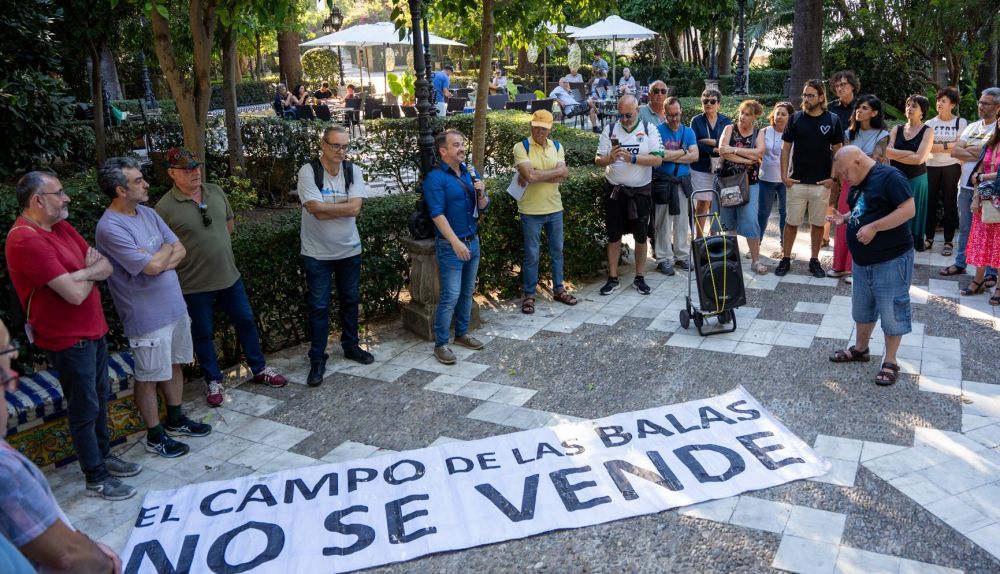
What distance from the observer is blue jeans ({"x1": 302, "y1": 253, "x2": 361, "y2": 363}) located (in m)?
5.99

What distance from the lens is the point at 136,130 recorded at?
1441 cm

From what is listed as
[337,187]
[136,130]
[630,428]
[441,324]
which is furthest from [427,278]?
[136,130]

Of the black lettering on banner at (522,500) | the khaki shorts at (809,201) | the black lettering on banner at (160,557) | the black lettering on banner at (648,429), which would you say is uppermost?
the khaki shorts at (809,201)

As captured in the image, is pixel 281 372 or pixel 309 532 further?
pixel 281 372

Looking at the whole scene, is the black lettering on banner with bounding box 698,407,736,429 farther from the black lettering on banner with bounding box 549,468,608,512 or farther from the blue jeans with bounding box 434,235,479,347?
the blue jeans with bounding box 434,235,479,347

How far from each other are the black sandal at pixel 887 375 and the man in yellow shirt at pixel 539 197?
2.87 meters

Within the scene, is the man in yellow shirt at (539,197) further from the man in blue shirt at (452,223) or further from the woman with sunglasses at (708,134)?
the woman with sunglasses at (708,134)

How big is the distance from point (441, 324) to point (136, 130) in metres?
10.7

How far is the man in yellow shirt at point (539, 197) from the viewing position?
7.00m

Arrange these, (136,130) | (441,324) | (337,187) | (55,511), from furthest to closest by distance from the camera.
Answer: (136,130), (441,324), (337,187), (55,511)

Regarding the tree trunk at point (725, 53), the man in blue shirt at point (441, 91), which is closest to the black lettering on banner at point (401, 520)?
the man in blue shirt at point (441, 91)

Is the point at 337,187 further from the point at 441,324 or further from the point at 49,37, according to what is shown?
the point at 49,37

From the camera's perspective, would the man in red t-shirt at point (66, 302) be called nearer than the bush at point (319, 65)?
Yes

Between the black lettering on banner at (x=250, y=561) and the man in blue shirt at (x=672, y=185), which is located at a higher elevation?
the man in blue shirt at (x=672, y=185)
